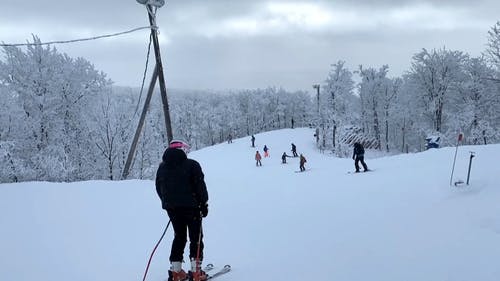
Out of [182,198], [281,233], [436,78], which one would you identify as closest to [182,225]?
[182,198]

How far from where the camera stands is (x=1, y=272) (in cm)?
526

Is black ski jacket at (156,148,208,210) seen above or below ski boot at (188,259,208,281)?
above

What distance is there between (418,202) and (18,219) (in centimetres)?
894

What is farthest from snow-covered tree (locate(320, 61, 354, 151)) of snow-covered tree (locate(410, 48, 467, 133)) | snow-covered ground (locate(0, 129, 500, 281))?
snow-covered ground (locate(0, 129, 500, 281))

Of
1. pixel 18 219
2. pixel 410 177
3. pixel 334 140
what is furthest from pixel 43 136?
pixel 334 140

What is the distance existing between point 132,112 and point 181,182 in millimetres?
25978

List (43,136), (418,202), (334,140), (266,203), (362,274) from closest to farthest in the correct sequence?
(362,274)
(418,202)
(266,203)
(43,136)
(334,140)

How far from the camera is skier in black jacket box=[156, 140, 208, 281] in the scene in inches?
182

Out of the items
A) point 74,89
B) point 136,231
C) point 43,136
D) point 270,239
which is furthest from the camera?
point 74,89

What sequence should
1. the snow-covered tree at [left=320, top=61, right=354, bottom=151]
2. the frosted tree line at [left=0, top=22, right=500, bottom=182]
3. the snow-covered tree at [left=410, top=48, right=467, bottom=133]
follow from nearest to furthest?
the frosted tree line at [left=0, top=22, right=500, bottom=182] → the snow-covered tree at [left=410, top=48, right=467, bottom=133] → the snow-covered tree at [left=320, top=61, right=354, bottom=151]

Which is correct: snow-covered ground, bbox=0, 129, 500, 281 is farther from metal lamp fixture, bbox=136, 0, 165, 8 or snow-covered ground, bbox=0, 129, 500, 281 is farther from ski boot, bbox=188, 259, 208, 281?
metal lamp fixture, bbox=136, 0, 165, 8

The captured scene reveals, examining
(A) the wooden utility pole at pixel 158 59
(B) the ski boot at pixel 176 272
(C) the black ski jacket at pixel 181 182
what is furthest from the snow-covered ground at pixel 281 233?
(A) the wooden utility pole at pixel 158 59

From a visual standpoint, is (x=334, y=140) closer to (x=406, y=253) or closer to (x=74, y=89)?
(x=74, y=89)

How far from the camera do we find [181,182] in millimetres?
4629
